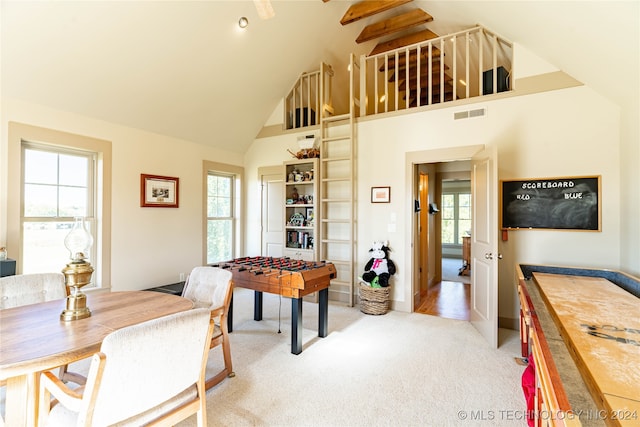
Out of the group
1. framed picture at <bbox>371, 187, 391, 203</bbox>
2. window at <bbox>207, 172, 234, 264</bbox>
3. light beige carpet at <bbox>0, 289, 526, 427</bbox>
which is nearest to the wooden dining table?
light beige carpet at <bbox>0, 289, 526, 427</bbox>

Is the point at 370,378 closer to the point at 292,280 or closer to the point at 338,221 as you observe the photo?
the point at 292,280

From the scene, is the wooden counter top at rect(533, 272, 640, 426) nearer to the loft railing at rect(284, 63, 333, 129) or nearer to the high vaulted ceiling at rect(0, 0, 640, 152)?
the high vaulted ceiling at rect(0, 0, 640, 152)

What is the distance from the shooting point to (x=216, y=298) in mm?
2520

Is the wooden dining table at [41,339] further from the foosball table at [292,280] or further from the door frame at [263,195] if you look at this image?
the door frame at [263,195]

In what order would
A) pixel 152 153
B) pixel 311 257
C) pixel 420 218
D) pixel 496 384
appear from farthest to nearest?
pixel 420 218 → pixel 311 257 → pixel 152 153 → pixel 496 384

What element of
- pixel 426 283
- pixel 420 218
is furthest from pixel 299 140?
pixel 426 283

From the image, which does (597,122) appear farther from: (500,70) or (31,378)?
(31,378)

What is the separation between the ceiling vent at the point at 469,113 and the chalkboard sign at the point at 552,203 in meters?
0.95

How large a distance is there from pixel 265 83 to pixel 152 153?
6.99ft

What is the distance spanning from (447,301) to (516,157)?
8.12ft

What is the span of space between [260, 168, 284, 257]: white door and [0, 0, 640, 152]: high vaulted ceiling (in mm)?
1121

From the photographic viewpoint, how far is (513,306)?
11.7ft

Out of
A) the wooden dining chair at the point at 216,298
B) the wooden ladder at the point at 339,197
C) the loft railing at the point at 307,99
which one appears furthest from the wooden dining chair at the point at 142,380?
the loft railing at the point at 307,99

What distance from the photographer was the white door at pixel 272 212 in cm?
541
